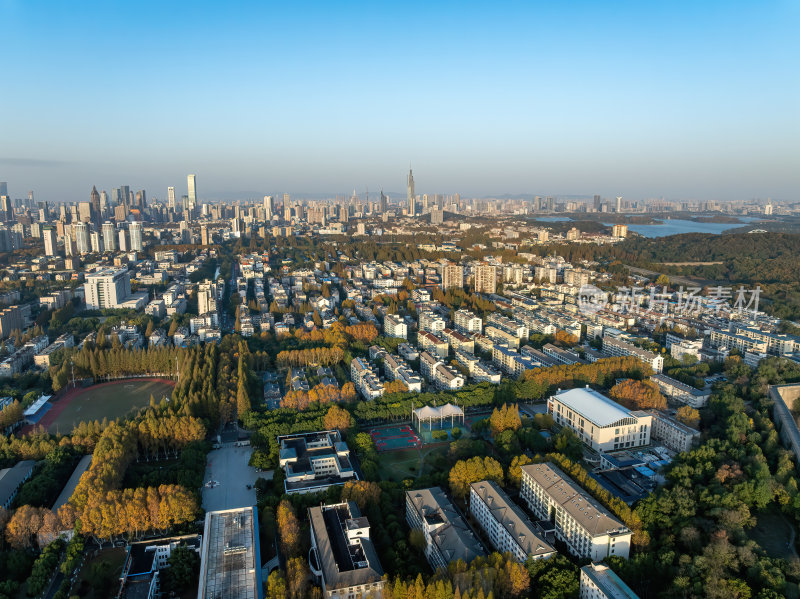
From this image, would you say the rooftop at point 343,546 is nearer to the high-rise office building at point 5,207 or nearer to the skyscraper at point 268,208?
the high-rise office building at point 5,207

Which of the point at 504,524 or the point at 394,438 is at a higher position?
the point at 504,524

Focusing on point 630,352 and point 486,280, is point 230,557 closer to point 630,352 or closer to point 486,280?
point 630,352

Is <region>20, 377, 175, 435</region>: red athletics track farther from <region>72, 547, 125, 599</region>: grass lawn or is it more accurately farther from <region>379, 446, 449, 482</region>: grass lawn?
<region>379, 446, 449, 482</region>: grass lawn

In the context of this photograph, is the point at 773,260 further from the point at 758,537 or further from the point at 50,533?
the point at 50,533

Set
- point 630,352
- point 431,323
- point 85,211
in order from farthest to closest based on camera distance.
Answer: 1. point 85,211
2. point 431,323
3. point 630,352

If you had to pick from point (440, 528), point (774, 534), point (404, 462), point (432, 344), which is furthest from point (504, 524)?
point (432, 344)

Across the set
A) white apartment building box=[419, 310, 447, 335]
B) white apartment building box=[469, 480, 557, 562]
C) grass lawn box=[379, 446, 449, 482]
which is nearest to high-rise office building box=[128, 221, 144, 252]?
white apartment building box=[419, 310, 447, 335]

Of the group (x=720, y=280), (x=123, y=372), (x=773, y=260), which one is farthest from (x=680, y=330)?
(x=123, y=372)
